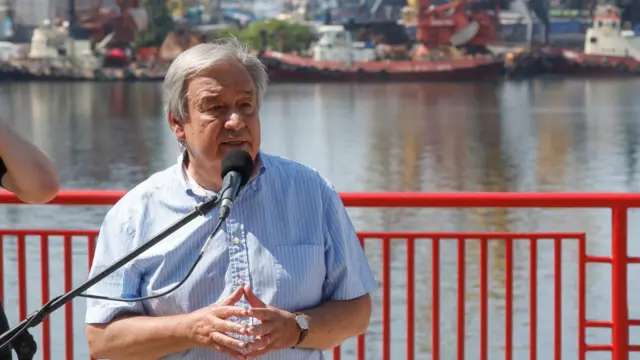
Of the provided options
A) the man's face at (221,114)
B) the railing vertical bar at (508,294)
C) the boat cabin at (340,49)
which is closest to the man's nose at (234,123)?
the man's face at (221,114)

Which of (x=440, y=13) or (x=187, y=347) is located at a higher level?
(x=187, y=347)

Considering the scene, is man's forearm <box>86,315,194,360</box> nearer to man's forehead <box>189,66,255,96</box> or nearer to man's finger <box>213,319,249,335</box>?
man's finger <box>213,319,249,335</box>

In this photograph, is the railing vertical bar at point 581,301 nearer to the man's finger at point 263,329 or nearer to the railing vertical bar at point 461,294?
the railing vertical bar at point 461,294

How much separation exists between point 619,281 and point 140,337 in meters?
1.69

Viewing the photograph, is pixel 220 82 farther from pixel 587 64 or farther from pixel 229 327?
pixel 587 64

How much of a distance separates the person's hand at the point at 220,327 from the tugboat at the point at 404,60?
A: 222 feet

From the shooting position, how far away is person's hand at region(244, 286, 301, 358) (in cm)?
237

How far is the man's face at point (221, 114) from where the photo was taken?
243 cm

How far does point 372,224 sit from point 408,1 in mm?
58132

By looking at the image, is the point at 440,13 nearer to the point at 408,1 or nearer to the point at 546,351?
the point at 408,1

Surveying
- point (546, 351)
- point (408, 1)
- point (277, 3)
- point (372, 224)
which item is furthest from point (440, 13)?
point (546, 351)

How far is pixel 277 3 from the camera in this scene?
8050cm

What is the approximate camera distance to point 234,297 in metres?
2.39

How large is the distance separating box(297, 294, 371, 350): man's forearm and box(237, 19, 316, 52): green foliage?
223 ft
